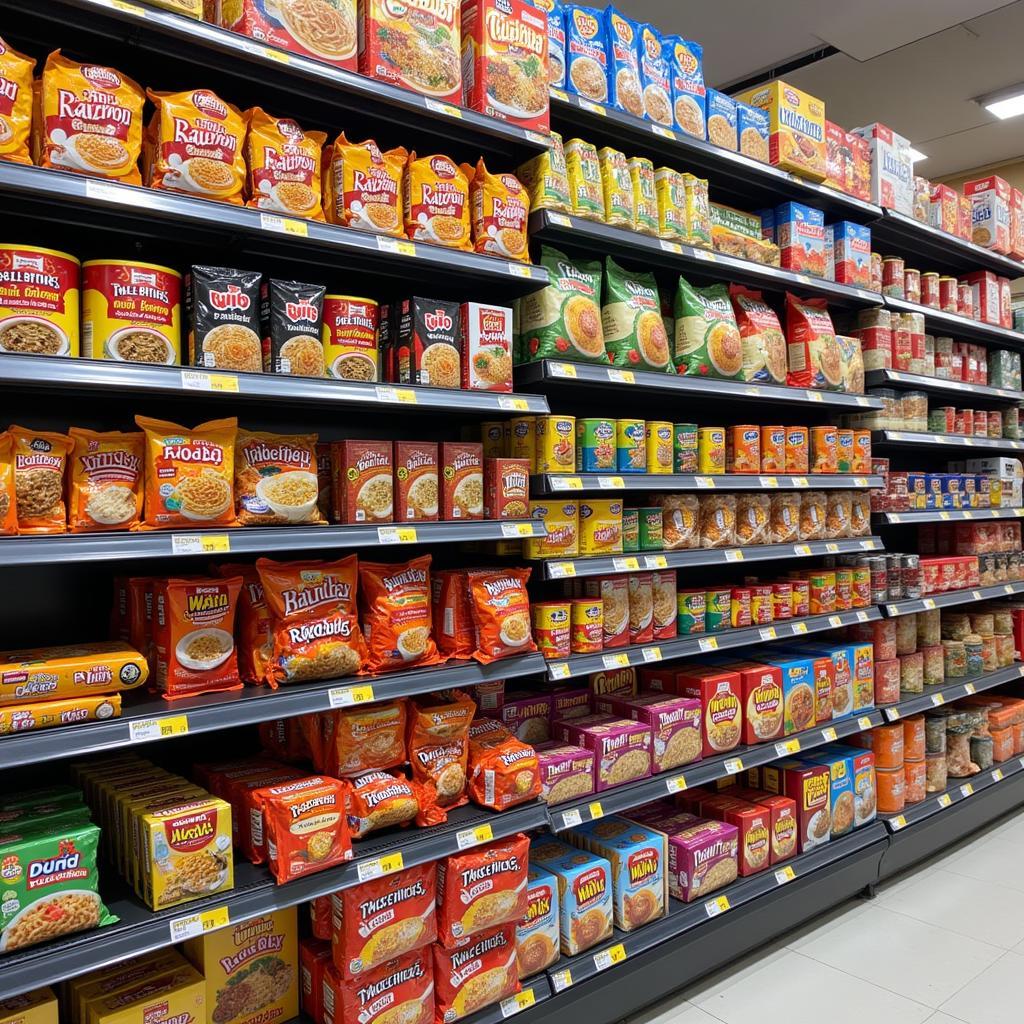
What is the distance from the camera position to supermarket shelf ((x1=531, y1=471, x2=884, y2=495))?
2.39m

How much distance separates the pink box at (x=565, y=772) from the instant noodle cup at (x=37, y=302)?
1597mm

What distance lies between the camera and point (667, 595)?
2.77 m

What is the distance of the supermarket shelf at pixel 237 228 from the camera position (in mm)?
1532

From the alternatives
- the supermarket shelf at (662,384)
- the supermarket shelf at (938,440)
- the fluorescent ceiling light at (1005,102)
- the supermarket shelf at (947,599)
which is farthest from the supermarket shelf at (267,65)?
the fluorescent ceiling light at (1005,102)

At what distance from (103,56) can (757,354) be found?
2272 millimetres

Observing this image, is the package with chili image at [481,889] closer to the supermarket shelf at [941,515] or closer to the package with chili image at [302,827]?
the package with chili image at [302,827]

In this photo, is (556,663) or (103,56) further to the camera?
(556,663)

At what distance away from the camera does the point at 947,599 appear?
391 cm

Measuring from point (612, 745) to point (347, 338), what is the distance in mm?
1467

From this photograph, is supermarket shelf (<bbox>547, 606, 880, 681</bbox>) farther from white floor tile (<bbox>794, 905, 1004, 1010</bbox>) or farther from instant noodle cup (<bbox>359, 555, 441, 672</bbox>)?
white floor tile (<bbox>794, 905, 1004, 1010</bbox>)

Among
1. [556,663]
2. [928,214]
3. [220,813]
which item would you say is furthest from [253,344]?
[928,214]

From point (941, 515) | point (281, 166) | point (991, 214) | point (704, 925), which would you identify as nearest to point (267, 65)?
point (281, 166)

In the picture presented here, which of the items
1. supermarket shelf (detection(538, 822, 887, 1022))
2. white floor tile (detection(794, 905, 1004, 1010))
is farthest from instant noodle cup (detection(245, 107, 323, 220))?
white floor tile (detection(794, 905, 1004, 1010))

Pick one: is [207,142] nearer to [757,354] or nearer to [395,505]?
[395,505]
